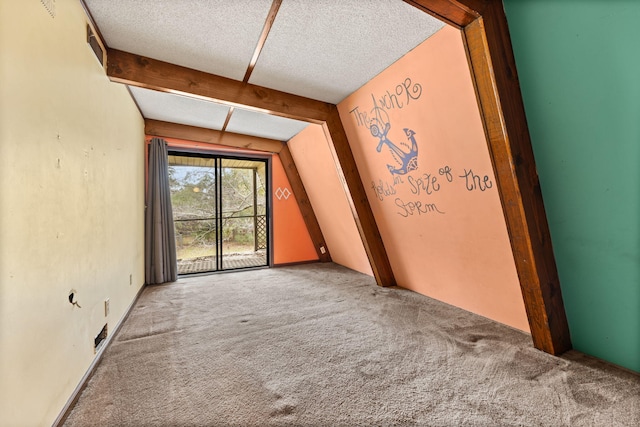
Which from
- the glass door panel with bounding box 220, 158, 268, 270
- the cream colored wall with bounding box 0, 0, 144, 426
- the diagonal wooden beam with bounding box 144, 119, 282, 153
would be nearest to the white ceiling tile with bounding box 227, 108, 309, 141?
the diagonal wooden beam with bounding box 144, 119, 282, 153

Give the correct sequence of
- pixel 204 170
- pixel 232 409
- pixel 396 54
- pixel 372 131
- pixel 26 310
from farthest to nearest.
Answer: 1. pixel 204 170
2. pixel 372 131
3. pixel 396 54
4. pixel 232 409
5. pixel 26 310

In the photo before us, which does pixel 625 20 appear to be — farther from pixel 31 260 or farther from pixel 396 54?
pixel 31 260

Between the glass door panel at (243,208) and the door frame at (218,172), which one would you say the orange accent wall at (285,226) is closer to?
the door frame at (218,172)

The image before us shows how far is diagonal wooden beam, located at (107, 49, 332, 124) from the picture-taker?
198cm

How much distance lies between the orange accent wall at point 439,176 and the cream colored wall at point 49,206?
1954 mm

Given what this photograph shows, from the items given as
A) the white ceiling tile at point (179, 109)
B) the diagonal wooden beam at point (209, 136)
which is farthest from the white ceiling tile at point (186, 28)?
the diagonal wooden beam at point (209, 136)

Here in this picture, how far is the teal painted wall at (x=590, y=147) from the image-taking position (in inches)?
47.8

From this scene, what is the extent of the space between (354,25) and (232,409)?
7.24ft

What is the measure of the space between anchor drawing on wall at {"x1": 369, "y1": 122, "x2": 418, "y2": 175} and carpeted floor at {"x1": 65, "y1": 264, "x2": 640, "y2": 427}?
1.30m

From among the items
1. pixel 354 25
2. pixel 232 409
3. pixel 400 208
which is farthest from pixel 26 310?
pixel 400 208

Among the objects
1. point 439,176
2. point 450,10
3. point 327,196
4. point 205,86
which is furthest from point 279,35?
point 327,196

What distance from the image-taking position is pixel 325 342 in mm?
1914

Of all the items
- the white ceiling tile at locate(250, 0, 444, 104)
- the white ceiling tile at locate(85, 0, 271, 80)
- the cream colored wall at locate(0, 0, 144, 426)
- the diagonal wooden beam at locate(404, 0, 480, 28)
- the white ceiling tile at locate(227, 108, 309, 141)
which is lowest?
the cream colored wall at locate(0, 0, 144, 426)

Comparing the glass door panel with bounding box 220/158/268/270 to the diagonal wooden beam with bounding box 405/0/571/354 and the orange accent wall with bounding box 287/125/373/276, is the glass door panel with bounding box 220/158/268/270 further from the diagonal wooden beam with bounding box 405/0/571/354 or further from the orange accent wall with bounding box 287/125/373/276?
the diagonal wooden beam with bounding box 405/0/571/354
